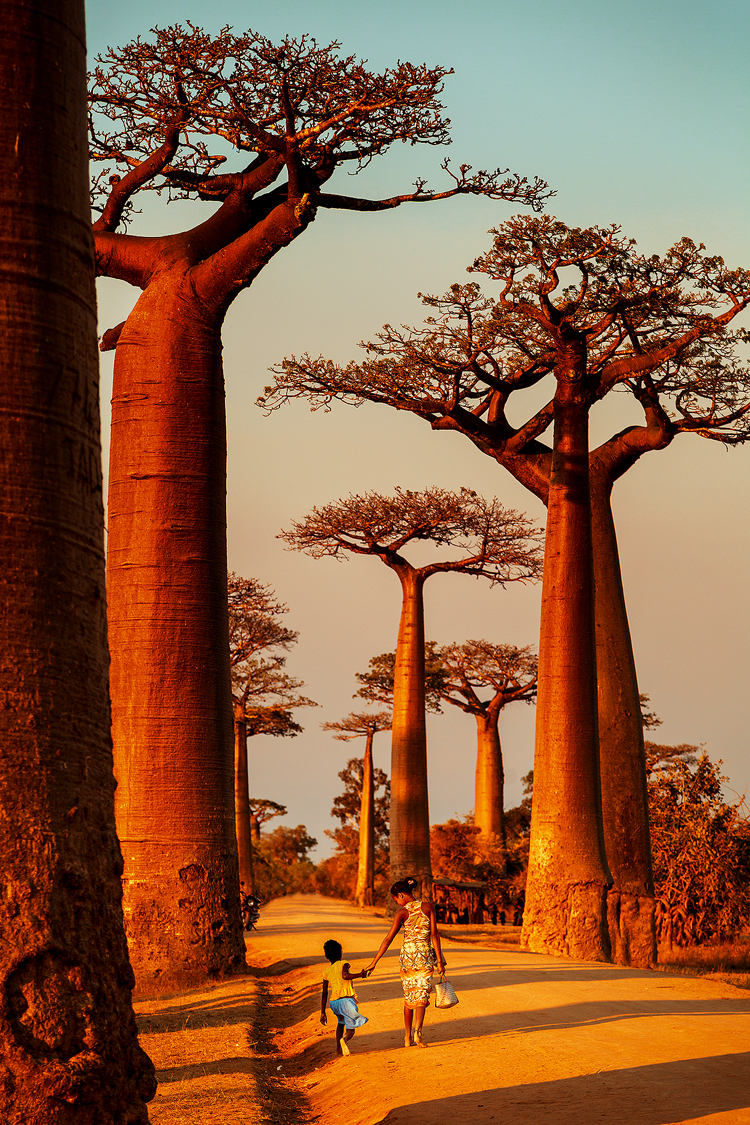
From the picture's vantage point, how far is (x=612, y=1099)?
428 centimetres

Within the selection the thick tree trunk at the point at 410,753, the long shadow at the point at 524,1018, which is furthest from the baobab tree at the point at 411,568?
the long shadow at the point at 524,1018

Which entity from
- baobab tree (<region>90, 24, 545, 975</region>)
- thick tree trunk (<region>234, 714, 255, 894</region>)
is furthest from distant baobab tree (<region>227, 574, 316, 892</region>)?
baobab tree (<region>90, 24, 545, 975</region>)

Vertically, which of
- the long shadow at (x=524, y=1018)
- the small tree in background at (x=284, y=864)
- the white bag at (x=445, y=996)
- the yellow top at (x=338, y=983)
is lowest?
the small tree in background at (x=284, y=864)

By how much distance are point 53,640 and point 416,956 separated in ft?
11.3

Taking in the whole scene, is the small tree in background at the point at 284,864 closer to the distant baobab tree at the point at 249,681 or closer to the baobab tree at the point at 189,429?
the distant baobab tree at the point at 249,681

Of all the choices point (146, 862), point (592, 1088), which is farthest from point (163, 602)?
point (592, 1088)

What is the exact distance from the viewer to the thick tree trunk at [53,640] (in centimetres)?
299

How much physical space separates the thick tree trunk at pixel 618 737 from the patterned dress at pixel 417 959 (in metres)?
7.06

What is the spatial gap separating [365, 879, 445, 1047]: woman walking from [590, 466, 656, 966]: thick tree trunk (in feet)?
23.1

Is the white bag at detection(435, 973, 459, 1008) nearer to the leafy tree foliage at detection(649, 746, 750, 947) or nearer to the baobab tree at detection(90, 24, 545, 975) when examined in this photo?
the baobab tree at detection(90, 24, 545, 975)

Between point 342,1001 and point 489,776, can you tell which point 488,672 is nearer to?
point 489,776

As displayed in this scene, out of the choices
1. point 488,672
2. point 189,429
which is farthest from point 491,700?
point 189,429

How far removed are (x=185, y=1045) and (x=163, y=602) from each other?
3579 mm

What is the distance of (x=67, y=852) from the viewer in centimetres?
314
